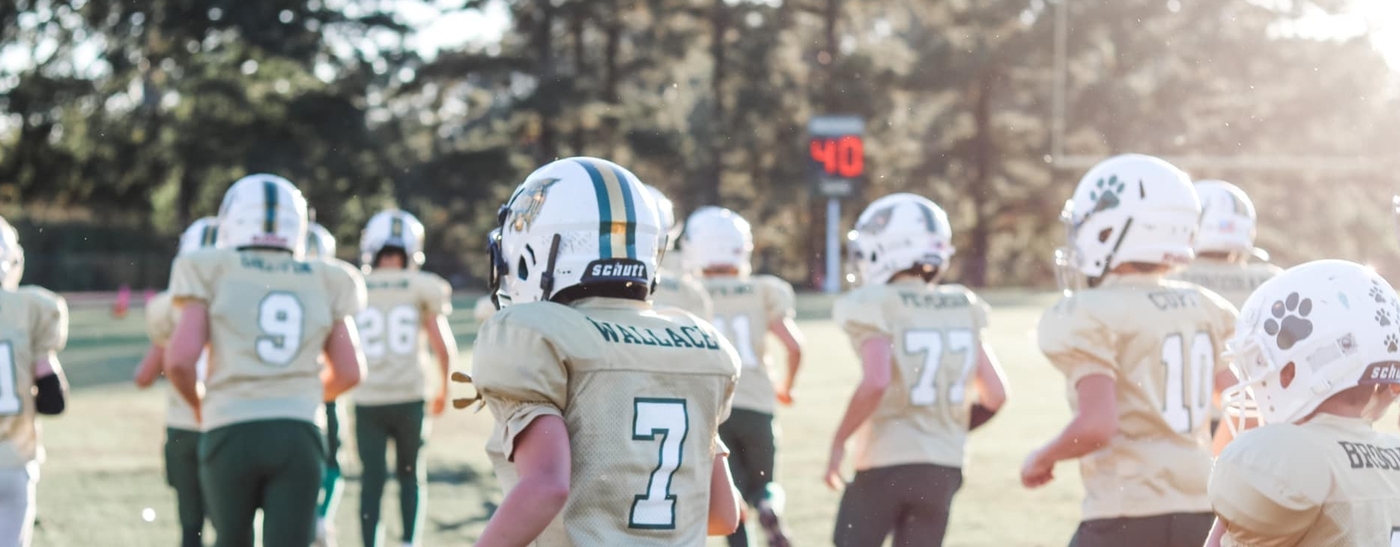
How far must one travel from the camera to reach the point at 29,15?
42875 millimetres

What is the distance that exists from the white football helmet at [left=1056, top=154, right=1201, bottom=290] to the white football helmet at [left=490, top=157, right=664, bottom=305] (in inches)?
70.2

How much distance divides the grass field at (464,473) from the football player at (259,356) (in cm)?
268

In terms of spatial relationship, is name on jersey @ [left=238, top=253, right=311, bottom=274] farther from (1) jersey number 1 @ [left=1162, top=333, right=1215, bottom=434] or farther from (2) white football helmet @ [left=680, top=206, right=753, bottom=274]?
(1) jersey number 1 @ [left=1162, top=333, right=1215, bottom=434]

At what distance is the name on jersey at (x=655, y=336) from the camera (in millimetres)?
2723

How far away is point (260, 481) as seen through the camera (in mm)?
4980

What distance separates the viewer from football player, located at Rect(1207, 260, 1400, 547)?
2.64m

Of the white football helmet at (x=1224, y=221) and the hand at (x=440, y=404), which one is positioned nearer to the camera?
the white football helmet at (x=1224, y=221)

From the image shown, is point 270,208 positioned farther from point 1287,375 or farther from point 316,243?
point 1287,375

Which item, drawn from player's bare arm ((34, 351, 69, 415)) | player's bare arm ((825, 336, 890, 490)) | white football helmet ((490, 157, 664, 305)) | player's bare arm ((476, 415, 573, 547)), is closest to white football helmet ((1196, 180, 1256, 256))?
player's bare arm ((825, 336, 890, 490))

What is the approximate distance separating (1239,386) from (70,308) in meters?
32.6

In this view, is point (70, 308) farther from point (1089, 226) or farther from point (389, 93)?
point (1089, 226)

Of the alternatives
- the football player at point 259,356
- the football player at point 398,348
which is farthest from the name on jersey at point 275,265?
the football player at point 398,348

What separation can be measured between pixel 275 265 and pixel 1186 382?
301cm

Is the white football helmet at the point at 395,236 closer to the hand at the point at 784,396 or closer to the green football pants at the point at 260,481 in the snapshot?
the hand at the point at 784,396
